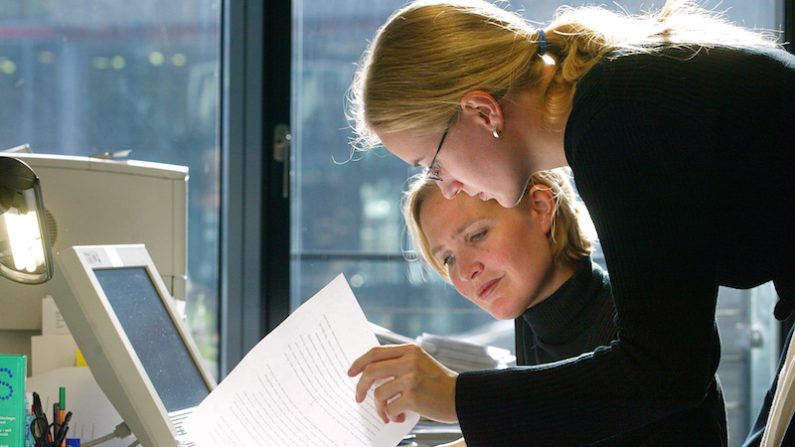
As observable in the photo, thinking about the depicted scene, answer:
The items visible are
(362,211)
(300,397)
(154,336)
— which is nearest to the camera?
(300,397)

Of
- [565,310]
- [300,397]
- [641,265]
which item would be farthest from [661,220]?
[565,310]

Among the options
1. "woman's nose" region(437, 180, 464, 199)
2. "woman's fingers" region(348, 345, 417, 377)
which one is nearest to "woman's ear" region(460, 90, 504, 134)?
"woman's nose" region(437, 180, 464, 199)

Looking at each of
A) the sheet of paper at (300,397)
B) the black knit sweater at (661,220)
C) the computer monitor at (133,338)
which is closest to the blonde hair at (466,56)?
the black knit sweater at (661,220)

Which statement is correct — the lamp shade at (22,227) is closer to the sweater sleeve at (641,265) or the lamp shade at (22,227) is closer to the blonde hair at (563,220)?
the sweater sleeve at (641,265)

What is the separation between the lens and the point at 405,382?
108 cm

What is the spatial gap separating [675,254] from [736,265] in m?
0.15

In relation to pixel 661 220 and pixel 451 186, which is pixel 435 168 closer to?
pixel 451 186

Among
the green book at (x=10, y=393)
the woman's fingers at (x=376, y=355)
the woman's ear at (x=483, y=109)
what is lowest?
the green book at (x=10, y=393)

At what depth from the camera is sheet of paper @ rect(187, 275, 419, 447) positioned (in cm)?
117

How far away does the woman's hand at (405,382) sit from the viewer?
1070 mm

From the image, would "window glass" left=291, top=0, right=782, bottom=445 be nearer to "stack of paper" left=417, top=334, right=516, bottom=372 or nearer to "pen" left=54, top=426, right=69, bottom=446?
"stack of paper" left=417, top=334, right=516, bottom=372

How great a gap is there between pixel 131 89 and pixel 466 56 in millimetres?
1911

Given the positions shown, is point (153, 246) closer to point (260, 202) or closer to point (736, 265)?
point (736, 265)

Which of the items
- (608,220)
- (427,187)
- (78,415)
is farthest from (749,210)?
(78,415)
